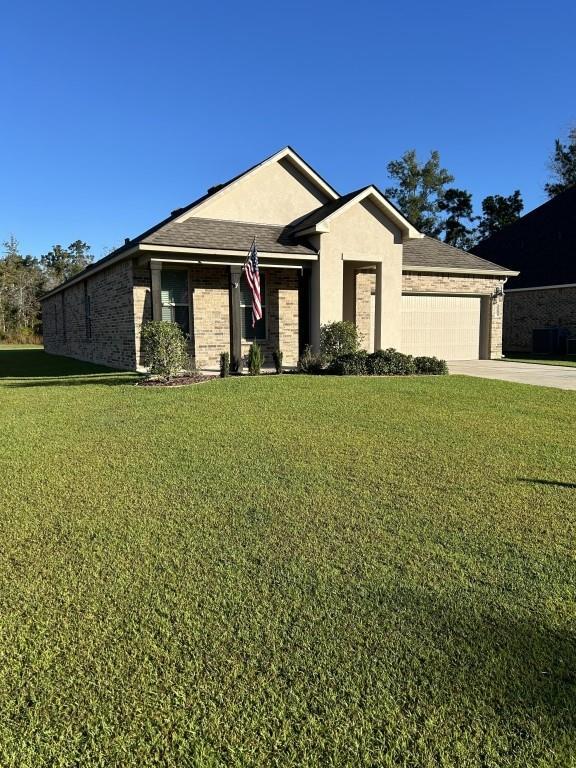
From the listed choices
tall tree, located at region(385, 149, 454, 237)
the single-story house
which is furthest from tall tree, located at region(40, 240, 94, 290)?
the single-story house

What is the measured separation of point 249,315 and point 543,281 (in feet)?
50.4

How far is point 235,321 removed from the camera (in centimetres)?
1444

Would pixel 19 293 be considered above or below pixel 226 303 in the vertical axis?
above

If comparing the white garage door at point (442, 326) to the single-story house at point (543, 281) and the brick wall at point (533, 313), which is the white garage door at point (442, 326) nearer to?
the single-story house at point (543, 281)

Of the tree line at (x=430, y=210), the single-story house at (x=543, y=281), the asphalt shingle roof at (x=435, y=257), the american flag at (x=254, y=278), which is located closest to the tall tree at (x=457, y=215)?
the tree line at (x=430, y=210)

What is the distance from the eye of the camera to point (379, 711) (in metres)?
2.25

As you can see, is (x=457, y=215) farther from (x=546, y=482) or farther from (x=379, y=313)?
(x=546, y=482)

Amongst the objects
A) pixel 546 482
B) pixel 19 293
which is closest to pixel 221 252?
pixel 546 482

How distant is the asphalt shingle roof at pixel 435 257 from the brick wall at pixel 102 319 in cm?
905

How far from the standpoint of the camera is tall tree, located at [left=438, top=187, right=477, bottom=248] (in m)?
46.7

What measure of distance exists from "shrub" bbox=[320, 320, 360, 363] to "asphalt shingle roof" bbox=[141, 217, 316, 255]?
2.26m

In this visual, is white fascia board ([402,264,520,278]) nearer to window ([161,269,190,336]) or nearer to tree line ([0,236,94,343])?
window ([161,269,190,336])

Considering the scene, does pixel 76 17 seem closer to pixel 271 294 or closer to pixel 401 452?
pixel 271 294

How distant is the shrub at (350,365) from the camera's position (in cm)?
1360
